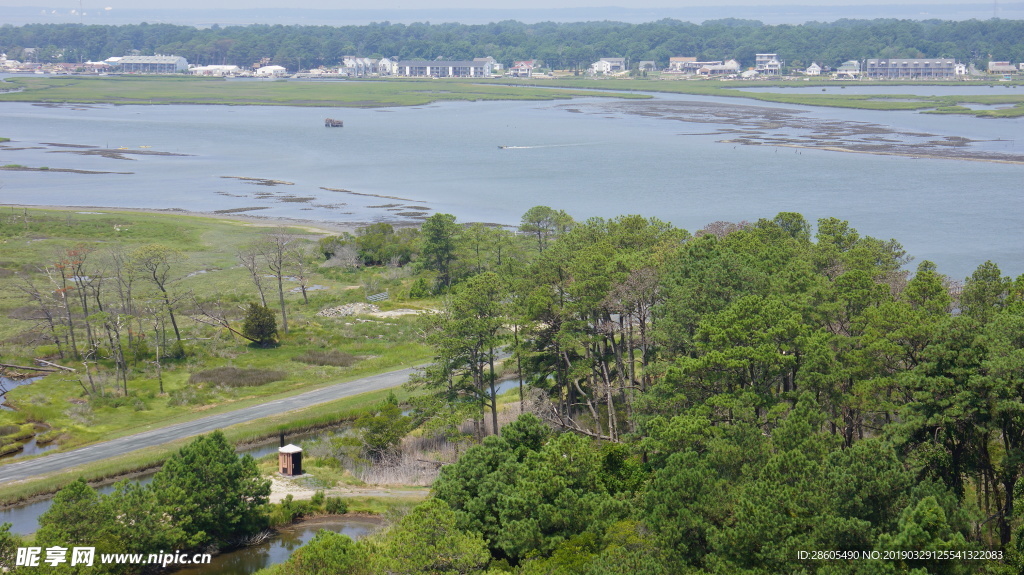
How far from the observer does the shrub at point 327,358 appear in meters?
55.7

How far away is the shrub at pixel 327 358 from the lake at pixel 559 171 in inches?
1488

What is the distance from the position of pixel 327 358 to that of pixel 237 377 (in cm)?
573

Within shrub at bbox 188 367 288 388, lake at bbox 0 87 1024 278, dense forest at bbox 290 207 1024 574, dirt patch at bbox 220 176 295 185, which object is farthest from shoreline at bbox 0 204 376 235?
dense forest at bbox 290 207 1024 574

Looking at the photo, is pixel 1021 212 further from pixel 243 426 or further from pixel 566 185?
pixel 243 426

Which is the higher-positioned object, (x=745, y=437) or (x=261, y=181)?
(x=261, y=181)

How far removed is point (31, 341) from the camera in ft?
186

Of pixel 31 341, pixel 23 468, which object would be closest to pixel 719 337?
pixel 23 468

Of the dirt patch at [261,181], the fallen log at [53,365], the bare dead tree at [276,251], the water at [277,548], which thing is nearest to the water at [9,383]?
the fallen log at [53,365]

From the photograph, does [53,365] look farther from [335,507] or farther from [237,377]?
[335,507]

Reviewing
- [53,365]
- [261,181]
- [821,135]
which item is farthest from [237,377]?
[821,135]

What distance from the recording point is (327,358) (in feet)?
184

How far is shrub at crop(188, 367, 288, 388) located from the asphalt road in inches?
132

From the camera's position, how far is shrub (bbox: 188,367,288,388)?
169 feet

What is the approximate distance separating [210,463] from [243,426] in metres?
12.6
